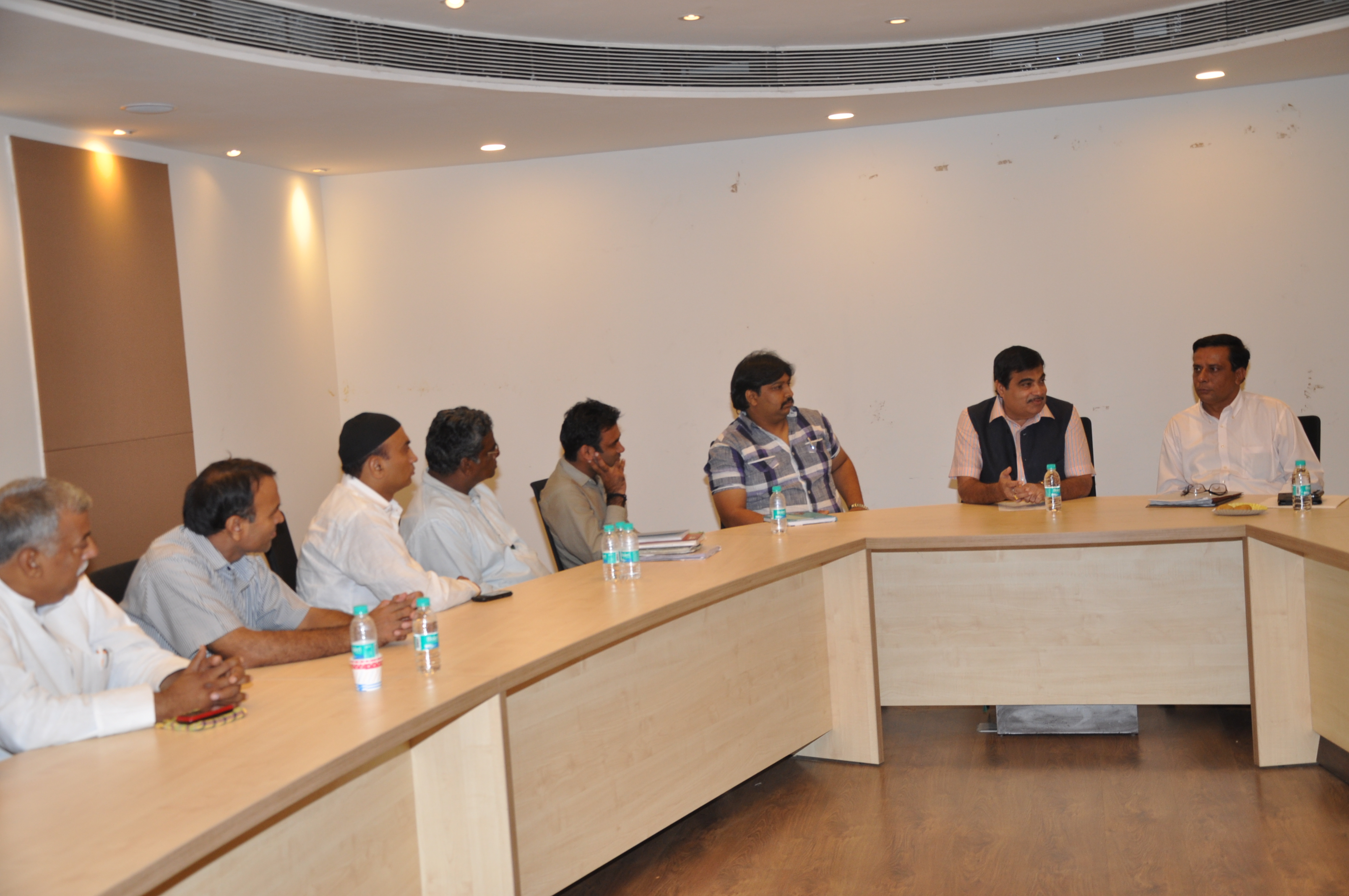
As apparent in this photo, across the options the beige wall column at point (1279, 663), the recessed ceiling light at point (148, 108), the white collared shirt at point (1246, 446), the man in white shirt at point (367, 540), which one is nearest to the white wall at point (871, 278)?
the white collared shirt at point (1246, 446)

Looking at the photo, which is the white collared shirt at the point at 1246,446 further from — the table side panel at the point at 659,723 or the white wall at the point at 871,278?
the table side panel at the point at 659,723

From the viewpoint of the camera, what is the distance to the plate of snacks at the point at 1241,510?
3.83m

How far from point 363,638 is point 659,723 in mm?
1101

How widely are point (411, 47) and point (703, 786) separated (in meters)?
3.27

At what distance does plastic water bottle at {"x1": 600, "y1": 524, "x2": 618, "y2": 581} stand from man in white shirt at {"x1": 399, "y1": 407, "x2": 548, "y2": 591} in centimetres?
46

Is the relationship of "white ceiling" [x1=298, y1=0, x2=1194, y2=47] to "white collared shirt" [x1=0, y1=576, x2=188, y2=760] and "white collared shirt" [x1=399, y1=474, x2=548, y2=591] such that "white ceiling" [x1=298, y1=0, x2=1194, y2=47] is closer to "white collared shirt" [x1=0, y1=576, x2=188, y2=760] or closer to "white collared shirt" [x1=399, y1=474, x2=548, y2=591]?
"white collared shirt" [x1=399, y1=474, x2=548, y2=591]

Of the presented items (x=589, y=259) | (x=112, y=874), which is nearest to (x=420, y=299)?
(x=589, y=259)

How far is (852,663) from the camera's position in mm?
3924

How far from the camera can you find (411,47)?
4.72 meters

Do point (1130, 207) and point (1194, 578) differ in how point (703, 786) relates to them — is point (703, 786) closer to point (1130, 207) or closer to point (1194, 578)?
point (1194, 578)

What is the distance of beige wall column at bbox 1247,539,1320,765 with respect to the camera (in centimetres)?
361

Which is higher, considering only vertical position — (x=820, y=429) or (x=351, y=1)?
(x=351, y=1)

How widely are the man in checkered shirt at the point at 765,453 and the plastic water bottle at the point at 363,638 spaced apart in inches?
89.2

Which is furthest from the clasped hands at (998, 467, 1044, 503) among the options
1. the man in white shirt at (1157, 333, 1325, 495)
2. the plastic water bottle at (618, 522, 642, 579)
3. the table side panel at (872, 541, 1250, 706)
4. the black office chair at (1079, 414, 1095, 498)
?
the plastic water bottle at (618, 522, 642, 579)
